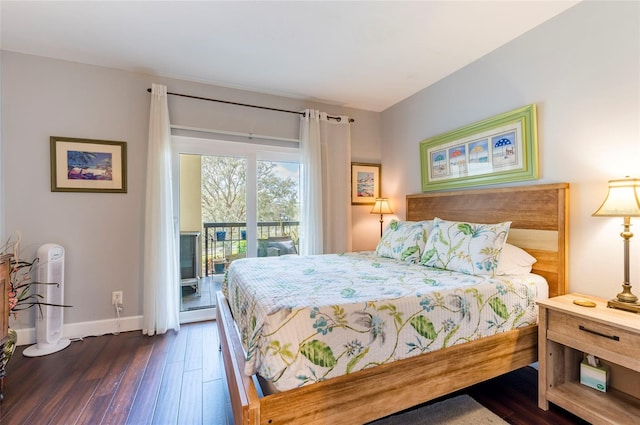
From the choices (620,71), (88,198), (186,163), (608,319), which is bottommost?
(608,319)

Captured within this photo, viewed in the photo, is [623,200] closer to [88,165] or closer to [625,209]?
[625,209]

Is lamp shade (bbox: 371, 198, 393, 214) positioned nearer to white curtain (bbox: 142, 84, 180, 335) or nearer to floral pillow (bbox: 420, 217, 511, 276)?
floral pillow (bbox: 420, 217, 511, 276)

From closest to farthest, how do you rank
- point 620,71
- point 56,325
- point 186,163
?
point 620,71 → point 56,325 → point 186,163

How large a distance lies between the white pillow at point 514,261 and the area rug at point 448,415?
864 mm

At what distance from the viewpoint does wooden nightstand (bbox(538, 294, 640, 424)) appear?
4.54 ft

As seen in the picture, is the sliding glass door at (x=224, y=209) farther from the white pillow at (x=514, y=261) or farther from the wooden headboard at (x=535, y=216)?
the white pillow at (x=514, y=261)

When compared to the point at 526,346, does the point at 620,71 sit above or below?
above

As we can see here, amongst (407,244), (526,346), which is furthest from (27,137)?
(526,346)

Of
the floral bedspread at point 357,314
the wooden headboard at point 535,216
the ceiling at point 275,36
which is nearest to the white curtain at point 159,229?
the ceiling at point 275,36

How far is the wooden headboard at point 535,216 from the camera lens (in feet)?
6.46

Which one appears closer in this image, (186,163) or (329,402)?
(329,402)

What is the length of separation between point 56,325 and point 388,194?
369cm

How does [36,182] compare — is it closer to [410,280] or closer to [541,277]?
[410,280]

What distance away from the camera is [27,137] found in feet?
8.27
